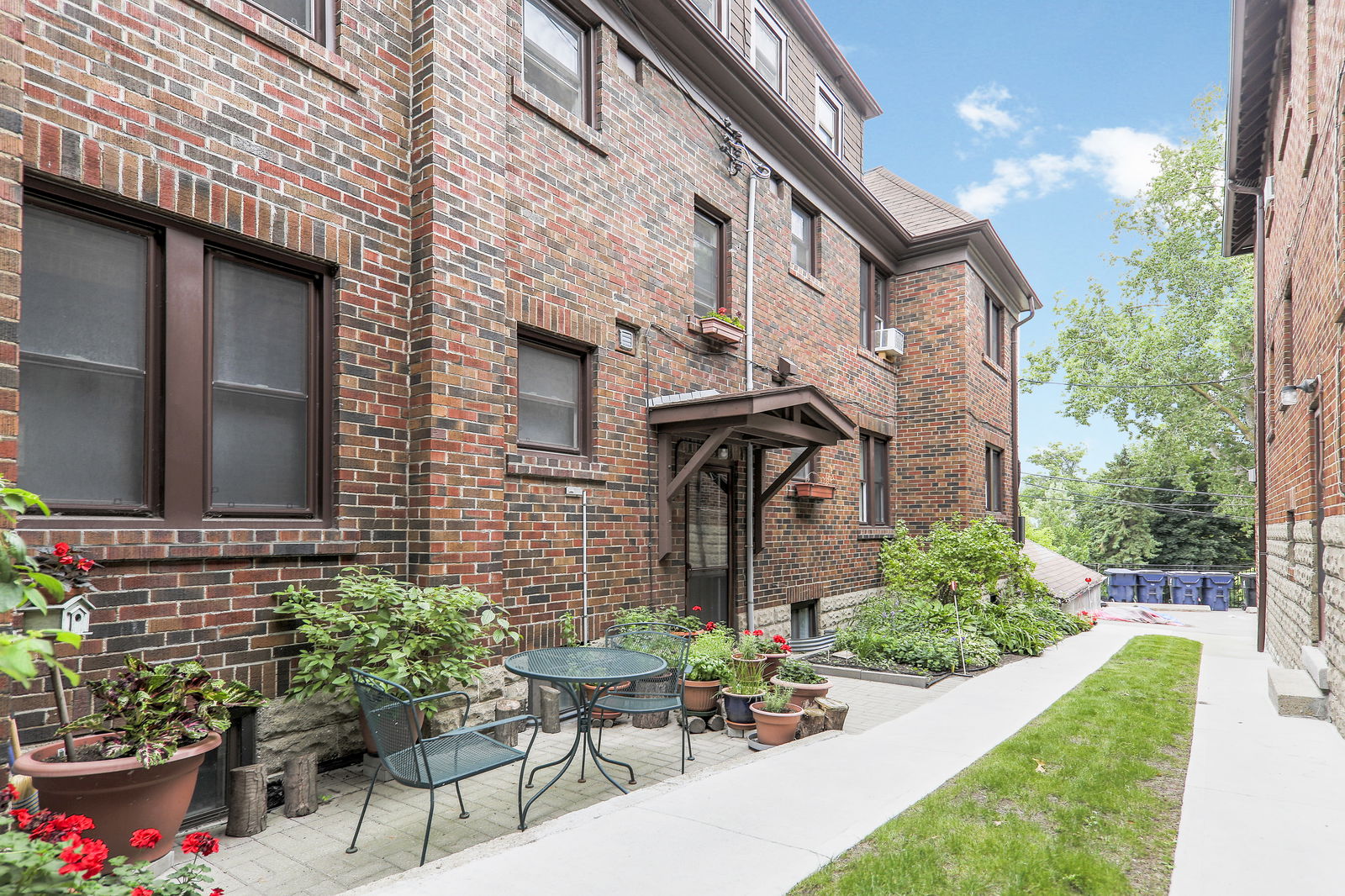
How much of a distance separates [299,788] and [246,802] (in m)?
0.30

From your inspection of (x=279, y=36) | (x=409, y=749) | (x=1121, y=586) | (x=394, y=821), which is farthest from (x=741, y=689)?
(x=1121, y=586)

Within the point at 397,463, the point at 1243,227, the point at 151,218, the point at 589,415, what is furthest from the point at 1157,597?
the point at 151,218

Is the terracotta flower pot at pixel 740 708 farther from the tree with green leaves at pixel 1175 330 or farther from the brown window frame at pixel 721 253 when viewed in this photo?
the tree with green leaves at pixel 1175 330

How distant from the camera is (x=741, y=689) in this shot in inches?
250

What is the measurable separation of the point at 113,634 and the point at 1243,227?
55.2 feet

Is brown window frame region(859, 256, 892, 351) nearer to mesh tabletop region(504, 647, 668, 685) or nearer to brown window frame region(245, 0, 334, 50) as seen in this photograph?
mesh tabletop region(504, 647, 668, 685)

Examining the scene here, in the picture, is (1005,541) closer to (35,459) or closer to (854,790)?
(854,790)

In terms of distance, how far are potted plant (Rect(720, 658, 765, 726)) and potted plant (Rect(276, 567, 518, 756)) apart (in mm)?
2236

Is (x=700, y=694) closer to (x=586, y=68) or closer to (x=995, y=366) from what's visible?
(x=586, y=68)

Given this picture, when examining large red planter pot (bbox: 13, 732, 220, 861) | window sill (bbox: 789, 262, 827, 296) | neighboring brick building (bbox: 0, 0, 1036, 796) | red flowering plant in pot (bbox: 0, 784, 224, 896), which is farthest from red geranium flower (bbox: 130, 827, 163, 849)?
window sill (bbox: 789, 262, 827, 296)

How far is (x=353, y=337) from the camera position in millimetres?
5059

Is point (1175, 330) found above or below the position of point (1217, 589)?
above

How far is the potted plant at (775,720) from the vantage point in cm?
584

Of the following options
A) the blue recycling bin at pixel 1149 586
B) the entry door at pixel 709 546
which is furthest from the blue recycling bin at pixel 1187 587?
the entry door at pixel 709 546
